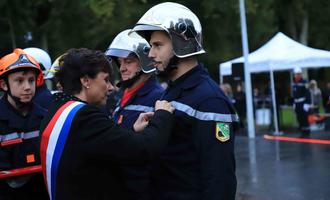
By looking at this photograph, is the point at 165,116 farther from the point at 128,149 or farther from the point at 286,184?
the point at 286,184

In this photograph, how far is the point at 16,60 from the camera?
13.3 feet

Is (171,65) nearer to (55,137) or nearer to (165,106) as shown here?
(165,106)

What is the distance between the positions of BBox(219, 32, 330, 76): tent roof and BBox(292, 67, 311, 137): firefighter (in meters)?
0.34

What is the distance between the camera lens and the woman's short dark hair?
3146 millimetres

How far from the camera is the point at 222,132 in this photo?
3.04 meters

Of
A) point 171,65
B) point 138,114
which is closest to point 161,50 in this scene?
point 171,65

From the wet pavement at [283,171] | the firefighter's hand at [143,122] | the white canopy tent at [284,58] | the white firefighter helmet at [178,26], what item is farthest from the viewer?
the white canopy tent at [284,58]

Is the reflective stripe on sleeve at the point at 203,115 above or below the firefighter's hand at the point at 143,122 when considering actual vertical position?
above

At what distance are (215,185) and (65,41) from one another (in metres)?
25.9

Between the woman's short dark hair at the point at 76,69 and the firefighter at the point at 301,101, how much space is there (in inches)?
573

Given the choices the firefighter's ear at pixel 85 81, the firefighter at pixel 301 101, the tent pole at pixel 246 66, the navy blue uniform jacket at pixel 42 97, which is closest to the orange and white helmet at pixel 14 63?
the navy blue uniform jacket at pixel 42 97

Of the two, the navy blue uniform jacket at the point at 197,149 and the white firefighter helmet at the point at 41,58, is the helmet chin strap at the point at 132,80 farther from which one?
the white firefighter helmet at the point at 41,58

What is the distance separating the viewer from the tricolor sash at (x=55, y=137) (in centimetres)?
299

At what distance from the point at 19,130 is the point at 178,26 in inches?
57.9
